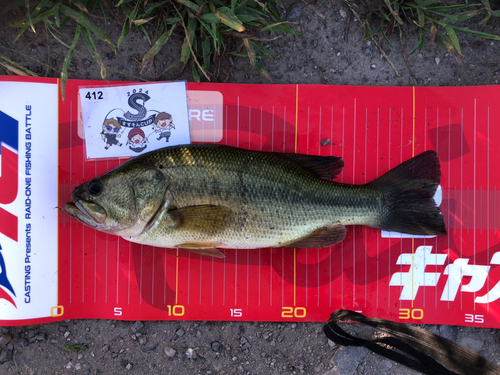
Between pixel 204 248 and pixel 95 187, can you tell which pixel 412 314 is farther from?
pixel 95 187

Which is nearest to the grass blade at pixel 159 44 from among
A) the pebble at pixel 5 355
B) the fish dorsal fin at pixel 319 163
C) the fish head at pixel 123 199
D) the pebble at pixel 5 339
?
the fish head at pixel 123 199

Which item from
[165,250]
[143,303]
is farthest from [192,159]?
[143,303]

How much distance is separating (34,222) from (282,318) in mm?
2470

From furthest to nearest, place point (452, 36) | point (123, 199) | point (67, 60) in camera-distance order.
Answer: point (452, 36) → point (67, 60) → point (123, 199)

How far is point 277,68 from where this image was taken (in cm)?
288

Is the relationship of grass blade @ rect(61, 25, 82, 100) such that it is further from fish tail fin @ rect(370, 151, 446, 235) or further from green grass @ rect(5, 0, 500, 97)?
fish tail fin @ rect(370, 151, 446, 235)

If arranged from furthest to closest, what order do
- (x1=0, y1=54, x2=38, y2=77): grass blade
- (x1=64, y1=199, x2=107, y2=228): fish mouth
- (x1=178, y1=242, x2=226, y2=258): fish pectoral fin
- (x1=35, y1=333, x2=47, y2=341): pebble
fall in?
1. (x1=35, y1=333, x2=47, y2=341): pebble
2. (x1=0, y1=54, x2=38, y2=77): grass blade
3. (x1=178, y1=242, x2=226, y2=258): fish pectoral fin
4. (x1=64, y1=199, x2=107, y2=228): fish mouth

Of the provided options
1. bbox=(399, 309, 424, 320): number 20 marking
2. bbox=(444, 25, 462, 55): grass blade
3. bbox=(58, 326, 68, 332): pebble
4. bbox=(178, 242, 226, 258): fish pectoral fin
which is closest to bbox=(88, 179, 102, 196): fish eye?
bbox=(178, 242, 226, 258): fish pectoral fin

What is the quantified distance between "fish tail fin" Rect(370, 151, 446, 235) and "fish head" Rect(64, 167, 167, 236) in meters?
1.87

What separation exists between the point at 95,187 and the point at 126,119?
77 cm

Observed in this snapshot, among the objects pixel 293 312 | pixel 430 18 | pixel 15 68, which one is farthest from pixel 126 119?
pixel 430 18

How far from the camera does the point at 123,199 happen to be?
2.35 metres

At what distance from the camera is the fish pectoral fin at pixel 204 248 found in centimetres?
251

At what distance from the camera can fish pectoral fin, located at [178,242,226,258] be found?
8.23 feet
